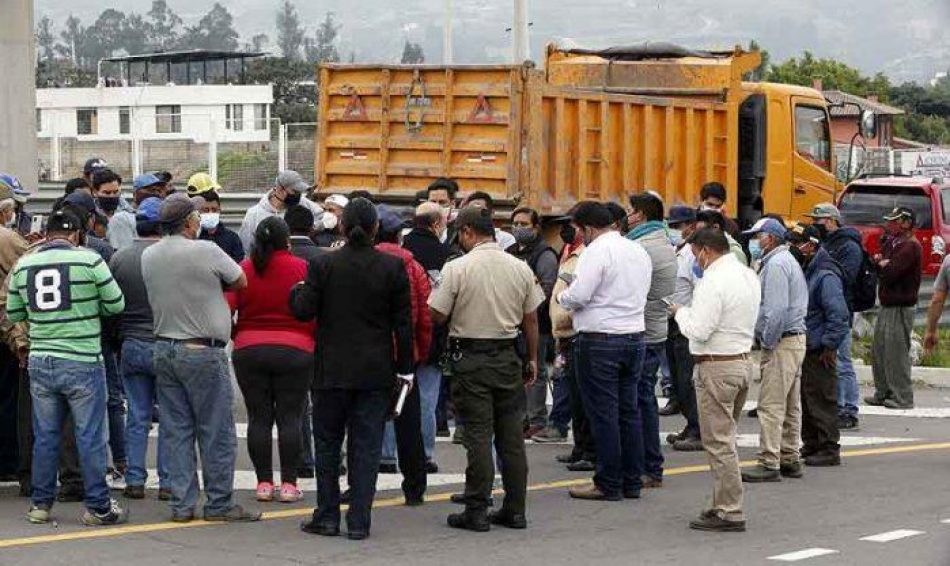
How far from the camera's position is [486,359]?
35.7 ft

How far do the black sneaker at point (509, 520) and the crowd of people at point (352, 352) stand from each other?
15 millimetres

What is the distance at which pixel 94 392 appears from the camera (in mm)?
10828

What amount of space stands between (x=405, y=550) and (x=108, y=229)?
4863 mm

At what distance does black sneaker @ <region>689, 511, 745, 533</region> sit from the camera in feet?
35.8

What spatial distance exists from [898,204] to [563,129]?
10.1 metres

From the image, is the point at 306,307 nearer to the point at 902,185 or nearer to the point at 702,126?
the point at 702,126

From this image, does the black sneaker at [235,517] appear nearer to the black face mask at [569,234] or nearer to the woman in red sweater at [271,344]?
the woman in red sweater at [271,344]

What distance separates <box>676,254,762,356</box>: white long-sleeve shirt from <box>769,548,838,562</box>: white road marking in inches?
52.5

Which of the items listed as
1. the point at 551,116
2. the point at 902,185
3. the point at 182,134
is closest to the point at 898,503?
the point at 551,116

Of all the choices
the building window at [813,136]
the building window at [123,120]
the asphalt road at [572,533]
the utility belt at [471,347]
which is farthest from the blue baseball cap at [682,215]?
the building window at [123,120]

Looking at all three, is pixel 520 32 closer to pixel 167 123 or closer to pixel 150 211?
pixel 167 123

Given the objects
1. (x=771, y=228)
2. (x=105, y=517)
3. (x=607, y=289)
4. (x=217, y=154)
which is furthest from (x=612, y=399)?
(x=217, y=154)

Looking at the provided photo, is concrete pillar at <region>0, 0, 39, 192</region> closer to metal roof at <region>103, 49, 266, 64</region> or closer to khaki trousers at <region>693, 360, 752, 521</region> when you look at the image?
khaki trousers at <region>693, 360, 752, 521</region>

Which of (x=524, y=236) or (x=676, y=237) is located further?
(x=676, y=237)
